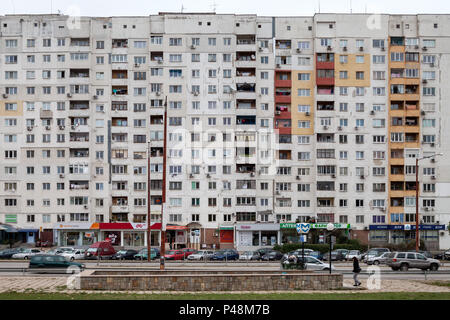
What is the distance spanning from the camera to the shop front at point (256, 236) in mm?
73938

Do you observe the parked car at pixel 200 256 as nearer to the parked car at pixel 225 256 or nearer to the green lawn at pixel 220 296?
the parked car at pixel 225 256

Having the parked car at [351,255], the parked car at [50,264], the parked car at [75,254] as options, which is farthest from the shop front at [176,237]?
the parked car at [50,264]

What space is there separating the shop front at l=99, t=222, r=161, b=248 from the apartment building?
225 millimetres

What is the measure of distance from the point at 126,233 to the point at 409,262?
43804mm

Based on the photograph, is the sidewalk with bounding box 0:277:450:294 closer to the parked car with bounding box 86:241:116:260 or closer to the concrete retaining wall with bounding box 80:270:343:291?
the concrete retaining wall with bounding box 80:270:343:291

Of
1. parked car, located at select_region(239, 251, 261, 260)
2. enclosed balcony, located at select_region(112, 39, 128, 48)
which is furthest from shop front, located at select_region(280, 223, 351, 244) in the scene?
enclosed balcony, located at select_region(112, 39, 128, 48)

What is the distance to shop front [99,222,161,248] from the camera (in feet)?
246

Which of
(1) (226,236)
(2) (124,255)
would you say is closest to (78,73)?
(1) (226,236)

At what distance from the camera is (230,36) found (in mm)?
77125

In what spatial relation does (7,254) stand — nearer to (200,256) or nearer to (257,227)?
(200,256)

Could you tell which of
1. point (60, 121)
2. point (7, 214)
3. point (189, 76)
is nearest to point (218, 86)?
point (189, 76)

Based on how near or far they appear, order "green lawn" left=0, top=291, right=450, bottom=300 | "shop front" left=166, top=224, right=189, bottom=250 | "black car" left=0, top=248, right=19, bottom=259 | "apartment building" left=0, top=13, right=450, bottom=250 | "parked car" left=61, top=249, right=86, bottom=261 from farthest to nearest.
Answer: "apartment building" left=0, top=13, right=450, bottom=250
"shop front" left=166, top=224, right=189, bottom=250
"black car" left=0, top=248, right=19, bottom=259
"parked car" left=61, top=249, right=86, bottom=261
"green lawn" left=0, top=291, right=450, bottom=300

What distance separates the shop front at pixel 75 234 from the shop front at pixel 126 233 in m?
1.13
